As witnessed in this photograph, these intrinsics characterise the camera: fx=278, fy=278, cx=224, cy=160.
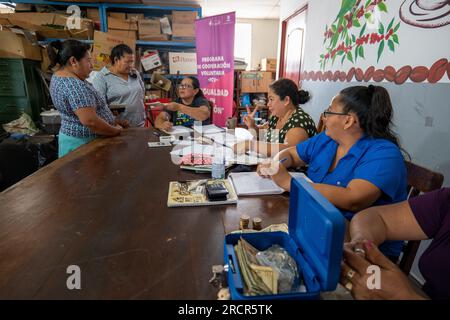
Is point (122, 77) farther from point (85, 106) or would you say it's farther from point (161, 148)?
point (161, 148)

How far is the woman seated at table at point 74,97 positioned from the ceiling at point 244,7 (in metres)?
2.89

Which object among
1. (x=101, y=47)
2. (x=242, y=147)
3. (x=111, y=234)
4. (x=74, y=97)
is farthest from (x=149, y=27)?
(x=111, y=234)

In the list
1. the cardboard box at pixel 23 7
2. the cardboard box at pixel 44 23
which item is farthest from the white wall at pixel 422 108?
the cardboard box at pixel 23 7

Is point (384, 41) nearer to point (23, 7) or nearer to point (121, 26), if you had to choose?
point (121, 26)

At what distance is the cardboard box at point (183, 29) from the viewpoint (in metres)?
Answer: 4.30

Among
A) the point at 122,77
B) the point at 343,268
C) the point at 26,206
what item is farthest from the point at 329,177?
the point at 122,77

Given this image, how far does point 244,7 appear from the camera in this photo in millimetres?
4734

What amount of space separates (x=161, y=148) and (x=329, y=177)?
110 cm

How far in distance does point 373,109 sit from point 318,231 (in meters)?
0.79

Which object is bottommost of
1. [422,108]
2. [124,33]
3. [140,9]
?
[422,108]

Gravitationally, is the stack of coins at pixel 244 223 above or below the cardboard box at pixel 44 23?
below

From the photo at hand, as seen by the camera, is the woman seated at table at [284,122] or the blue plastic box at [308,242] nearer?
the blue plastic box at [308,242]

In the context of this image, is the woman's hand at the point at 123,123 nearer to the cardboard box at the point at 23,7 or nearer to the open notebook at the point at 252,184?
the open notebook at the point at 252,184

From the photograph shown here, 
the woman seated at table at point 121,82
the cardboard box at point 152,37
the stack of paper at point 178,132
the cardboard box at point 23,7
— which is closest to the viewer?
the stack of paper at point 178,132
